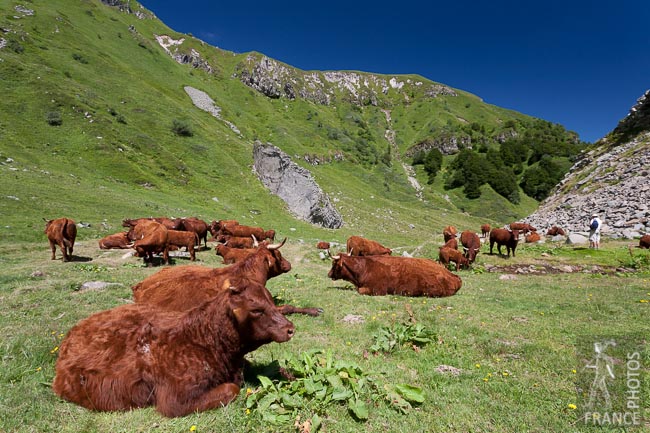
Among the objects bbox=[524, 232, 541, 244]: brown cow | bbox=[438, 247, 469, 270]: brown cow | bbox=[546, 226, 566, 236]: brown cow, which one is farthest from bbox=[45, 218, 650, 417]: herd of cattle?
bbox=[546, 226, 566, 236]: brown cow

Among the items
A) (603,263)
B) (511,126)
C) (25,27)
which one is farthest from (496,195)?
(25,27)

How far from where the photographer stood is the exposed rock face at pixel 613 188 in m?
23.5

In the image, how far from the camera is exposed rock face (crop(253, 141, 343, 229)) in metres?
40.9

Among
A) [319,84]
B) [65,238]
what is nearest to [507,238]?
[65,238]

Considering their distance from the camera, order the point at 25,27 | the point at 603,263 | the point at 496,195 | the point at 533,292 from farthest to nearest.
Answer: the point at 496,195
the point at 25,27
the point at 603,263
the point at 533,292

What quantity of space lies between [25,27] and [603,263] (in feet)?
269

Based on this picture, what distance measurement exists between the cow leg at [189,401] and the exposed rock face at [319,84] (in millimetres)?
113883

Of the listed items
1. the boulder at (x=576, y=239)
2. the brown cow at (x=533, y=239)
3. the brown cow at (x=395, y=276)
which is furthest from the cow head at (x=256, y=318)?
the brown cow at (x=533, y=239)

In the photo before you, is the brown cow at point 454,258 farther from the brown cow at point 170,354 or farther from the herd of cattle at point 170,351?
the brown cow at point 170,354

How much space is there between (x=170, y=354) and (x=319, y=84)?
153670 mm

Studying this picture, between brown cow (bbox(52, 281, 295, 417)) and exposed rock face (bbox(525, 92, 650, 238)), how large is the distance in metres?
27.5

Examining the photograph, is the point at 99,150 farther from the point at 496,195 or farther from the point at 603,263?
the point at 496,195

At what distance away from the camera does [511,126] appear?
417 ft

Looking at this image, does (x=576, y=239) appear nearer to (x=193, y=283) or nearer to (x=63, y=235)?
(x=193, y=283)
